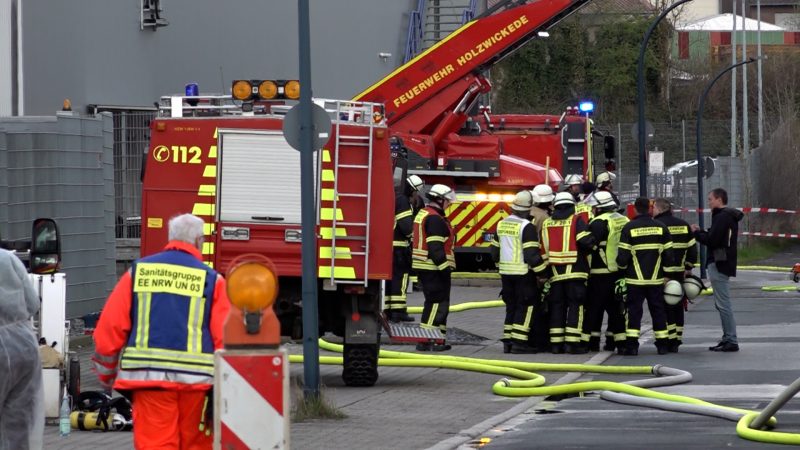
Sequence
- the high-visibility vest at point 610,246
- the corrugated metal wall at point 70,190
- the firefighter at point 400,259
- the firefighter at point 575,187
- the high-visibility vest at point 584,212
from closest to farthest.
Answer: the corrugated metal wall at point 70,190, the high-visibility vest at point 610,246, the high-visibility vest at point 584,212, the firefighter at point 400,259, the firefighter at point 575,187

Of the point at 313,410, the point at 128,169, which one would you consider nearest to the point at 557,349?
the point at 313,410

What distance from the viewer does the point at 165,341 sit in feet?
24.2

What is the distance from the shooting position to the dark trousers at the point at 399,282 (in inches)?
763

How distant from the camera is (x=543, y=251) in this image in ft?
58.7

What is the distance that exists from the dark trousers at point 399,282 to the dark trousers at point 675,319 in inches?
130

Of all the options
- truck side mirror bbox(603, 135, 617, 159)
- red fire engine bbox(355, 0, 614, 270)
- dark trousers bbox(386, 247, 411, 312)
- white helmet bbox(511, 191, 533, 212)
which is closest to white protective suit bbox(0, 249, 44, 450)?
white helmet bbox(511, 191, 533, 212)

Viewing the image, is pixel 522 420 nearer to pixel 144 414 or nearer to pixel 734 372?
pixel 734 372

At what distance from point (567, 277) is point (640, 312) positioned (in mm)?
890

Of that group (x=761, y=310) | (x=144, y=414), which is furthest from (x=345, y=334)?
(x=761, y=310)

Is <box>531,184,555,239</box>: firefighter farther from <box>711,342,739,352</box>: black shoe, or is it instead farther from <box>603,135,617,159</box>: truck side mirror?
<box>603,135,617,159</box>: truck side mirror

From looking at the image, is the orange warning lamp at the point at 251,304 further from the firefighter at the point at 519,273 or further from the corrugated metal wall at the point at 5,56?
the corrugated metal wall at the point at 5,56

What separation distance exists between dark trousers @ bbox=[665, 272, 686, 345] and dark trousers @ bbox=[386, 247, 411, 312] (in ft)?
10.9

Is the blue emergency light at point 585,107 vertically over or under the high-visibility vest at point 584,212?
over

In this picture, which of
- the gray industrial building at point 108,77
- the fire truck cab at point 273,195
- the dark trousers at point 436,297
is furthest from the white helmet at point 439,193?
the fire truck cab at point 273,195
